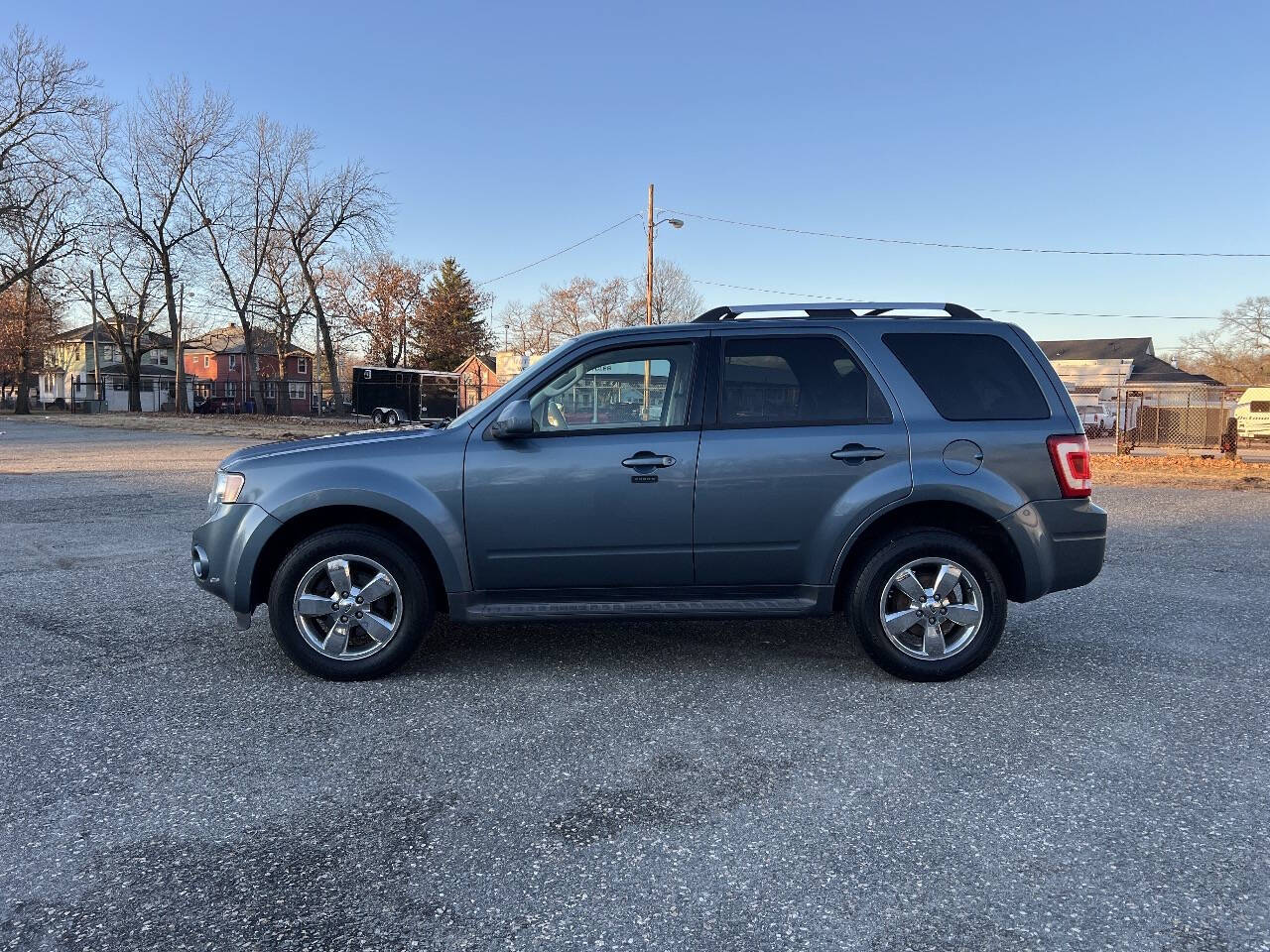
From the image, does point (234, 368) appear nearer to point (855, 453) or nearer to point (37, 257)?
point (37, 257)

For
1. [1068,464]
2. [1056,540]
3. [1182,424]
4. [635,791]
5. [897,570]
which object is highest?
[1182,424]

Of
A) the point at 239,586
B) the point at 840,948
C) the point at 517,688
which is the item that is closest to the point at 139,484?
the point at 239,586

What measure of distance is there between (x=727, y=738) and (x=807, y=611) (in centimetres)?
94

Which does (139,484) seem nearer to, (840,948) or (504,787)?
(504,787)

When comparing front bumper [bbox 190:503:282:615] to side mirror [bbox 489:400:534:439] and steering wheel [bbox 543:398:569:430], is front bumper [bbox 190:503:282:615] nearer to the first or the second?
side mirror [bbox 489:400:534:439]

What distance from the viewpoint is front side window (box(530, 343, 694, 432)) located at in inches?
167

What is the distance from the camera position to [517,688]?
4105mm

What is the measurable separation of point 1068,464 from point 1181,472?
14.8m

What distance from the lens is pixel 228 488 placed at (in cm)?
421

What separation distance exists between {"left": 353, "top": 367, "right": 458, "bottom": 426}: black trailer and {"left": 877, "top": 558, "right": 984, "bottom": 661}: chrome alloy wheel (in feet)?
135

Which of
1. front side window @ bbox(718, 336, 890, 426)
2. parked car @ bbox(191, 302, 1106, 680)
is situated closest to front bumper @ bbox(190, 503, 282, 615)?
parked car @ bbox(191, 302, 1106, 680)

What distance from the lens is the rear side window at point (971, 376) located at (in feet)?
14.0

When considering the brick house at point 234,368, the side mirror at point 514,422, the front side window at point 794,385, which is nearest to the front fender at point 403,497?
the side mirror at point 514,422

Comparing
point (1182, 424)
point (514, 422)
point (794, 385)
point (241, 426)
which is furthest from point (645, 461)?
point (241, 426)
